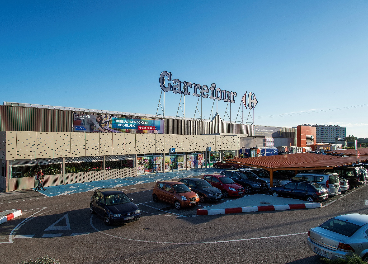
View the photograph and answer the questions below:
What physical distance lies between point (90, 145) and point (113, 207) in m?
16.0

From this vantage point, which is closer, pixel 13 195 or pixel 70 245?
pixel 70 245

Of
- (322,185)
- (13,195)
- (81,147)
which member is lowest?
(13,195)

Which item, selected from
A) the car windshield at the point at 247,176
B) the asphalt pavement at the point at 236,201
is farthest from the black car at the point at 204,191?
the car windshield at the point at 247,176

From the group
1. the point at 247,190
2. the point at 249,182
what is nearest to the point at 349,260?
the point at 247,190

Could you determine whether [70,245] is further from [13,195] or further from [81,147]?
[81,147]

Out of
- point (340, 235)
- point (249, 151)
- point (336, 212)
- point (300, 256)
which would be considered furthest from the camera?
point (249, 151)

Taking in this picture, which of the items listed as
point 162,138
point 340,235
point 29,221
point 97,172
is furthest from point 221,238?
point 162,138

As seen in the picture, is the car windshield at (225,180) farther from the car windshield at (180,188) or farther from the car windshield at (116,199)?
the car windshield at (116,199)

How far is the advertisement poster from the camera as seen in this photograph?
93.1 feet

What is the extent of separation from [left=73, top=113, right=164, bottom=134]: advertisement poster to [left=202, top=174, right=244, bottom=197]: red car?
15399 mm

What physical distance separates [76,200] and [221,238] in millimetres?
12171

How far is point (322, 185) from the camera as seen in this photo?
17.9m

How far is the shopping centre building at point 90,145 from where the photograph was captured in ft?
75.6

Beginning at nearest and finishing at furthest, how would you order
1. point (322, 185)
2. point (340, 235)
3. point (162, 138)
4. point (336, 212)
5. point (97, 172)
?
point (340, 235), point (336, 212), point (322, 185), point (97, 172), point (162, 138)
